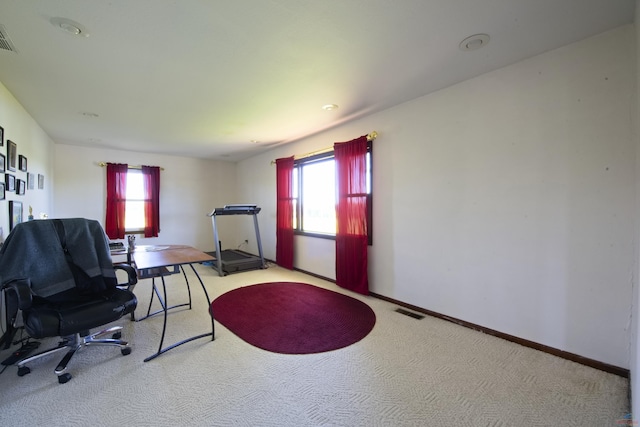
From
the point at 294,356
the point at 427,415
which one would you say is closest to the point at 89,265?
the point at 294,356

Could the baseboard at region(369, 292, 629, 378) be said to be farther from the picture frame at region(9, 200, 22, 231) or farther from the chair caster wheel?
the picture frame at region(9, 200, 22, 231)

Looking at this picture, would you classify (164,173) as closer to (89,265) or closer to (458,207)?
(89,265)

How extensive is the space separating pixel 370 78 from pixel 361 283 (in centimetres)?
246

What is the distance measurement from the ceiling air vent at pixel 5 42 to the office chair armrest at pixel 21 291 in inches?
65.7

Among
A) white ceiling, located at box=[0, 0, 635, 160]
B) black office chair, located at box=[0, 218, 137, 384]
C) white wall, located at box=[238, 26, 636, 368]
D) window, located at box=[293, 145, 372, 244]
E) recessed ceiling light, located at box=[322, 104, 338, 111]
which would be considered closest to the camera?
white ceiling, located at box=[0, 0, 635, 160]

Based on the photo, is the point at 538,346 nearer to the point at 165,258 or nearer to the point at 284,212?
the point at 165,258

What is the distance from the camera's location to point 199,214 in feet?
21.3

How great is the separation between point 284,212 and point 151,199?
303 centimetres

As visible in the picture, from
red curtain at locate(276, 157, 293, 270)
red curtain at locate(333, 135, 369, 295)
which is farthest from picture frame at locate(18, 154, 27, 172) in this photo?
red curtain at locate(333, 135, 369, 295)

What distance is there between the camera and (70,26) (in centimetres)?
175

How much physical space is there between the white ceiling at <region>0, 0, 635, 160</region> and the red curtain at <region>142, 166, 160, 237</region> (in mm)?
2293

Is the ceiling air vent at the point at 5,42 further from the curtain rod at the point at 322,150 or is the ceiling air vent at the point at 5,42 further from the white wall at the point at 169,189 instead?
the white wall at the point at 169,189

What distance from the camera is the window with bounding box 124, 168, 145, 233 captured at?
220 inches

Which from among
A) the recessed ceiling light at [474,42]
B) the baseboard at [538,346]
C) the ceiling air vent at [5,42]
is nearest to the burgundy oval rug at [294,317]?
the baseboard at [538,346]
